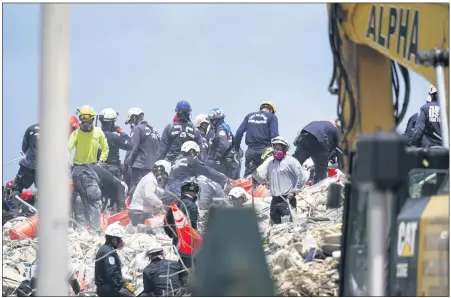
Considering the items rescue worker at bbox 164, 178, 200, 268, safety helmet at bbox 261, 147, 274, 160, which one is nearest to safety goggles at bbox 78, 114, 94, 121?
safety helmet at bbox 261, 147, 274, 160

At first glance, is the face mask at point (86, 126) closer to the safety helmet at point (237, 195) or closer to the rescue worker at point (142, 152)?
the rescue worker at point (142, 152)

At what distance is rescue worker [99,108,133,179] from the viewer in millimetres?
19672

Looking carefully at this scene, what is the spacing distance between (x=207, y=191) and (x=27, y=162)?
2800 mm

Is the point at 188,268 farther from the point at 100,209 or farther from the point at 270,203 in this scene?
the point at 100,209

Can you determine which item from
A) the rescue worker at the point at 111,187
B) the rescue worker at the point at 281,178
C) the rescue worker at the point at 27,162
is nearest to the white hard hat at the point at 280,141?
the rescue worker at the point at 281,178

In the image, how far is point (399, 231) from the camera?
7.54 m

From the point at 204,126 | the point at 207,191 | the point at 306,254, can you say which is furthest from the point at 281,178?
the point at 306,254

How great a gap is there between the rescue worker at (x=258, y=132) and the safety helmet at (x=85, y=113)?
2.18m

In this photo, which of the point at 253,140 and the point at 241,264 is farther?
the point at 253,140

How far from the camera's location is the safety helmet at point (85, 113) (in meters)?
18.8

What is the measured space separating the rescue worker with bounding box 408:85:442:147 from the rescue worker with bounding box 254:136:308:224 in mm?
1667

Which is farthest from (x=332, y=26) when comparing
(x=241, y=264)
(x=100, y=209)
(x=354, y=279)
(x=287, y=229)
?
(x=100, y=209)

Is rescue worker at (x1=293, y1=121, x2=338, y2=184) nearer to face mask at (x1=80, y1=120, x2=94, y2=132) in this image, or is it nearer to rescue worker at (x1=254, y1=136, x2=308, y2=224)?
rescue worker at (x1=254, y1=136, x2=308, y2=224)

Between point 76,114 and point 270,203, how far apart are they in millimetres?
4230
